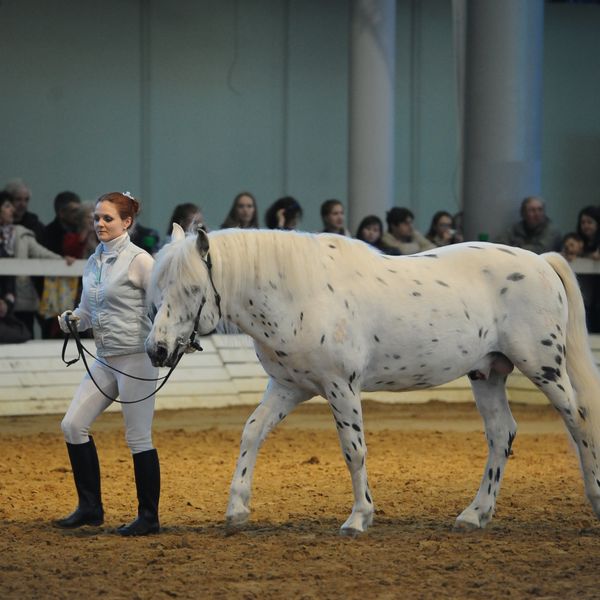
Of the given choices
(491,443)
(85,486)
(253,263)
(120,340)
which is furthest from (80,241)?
(491,443)

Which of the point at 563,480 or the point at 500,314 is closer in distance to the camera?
the point at 500,314

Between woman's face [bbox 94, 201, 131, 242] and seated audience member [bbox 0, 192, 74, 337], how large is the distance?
5.31 metres

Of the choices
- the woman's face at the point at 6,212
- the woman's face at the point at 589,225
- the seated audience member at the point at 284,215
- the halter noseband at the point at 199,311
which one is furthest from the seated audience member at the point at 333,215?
the halter noseband at the point at 199,311

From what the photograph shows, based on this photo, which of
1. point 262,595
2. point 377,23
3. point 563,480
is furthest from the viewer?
point 377,23

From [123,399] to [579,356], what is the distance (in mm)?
2476

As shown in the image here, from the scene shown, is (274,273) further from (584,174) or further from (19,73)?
(584,174)

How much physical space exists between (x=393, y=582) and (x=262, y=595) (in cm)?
60

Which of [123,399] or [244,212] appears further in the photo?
[244,212]

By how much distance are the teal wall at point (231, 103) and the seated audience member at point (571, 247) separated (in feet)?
24.4

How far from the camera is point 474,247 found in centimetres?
700

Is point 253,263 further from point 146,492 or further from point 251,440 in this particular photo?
point 146,492

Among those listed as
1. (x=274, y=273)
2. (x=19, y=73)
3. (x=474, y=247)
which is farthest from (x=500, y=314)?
(x=19, y=73)

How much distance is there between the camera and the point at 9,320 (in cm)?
1170

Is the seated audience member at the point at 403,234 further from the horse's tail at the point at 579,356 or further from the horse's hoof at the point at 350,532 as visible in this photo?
the horse's hoof at the point at 350,532
